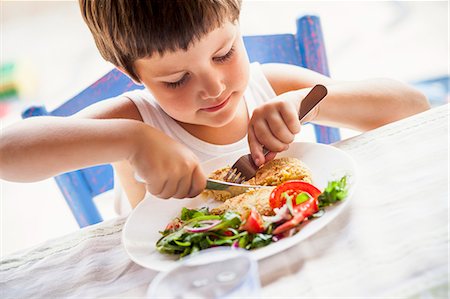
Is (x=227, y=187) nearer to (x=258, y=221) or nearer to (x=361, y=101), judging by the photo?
(x=258, y=221)

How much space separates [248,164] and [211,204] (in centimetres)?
11

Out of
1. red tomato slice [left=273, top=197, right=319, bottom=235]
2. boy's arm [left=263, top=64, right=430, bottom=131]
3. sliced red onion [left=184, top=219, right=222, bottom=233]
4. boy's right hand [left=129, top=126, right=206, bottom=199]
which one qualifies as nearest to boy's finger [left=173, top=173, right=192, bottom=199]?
boy's right hand [left=129, top=126, right=206, bottom=199]

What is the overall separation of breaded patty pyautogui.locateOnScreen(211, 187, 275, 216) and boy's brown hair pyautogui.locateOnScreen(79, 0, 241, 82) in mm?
291

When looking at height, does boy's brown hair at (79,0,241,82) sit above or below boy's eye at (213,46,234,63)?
above

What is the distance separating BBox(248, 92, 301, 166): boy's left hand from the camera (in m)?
0.90

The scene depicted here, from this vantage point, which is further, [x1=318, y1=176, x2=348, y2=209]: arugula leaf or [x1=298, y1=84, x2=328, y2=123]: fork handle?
[x1=298, y1=84, x2=328, y2=123]: fork handle

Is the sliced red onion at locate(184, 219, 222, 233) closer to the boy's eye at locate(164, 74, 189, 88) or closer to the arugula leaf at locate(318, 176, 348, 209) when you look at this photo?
the arugula leaf at locate(318, 176, 348, 209)

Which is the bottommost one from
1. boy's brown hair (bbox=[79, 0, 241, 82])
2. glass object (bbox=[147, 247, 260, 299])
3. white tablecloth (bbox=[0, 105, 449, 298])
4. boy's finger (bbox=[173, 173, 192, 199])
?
white tablecloth (bbox=[0, 105, 449, 298])

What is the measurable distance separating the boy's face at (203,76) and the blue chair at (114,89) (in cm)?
18

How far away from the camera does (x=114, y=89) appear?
1.18 meters

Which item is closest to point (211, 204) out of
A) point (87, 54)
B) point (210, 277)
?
point (210, 277)

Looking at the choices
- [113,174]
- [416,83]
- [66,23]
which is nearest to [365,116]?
[113,174]

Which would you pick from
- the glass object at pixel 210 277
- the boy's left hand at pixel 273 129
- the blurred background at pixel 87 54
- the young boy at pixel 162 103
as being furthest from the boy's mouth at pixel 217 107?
the blurred background at pixel 87 54

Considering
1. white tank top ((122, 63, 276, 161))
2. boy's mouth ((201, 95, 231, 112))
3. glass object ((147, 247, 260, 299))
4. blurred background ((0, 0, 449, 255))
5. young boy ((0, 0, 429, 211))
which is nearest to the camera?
glass object ((147, 247, 260, 299))
